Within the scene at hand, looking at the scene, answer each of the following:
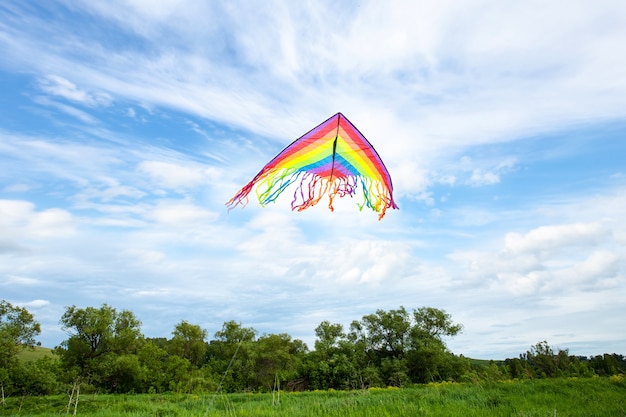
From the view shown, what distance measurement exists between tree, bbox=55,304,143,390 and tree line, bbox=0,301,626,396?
95 millimetres

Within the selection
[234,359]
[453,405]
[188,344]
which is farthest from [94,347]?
[453,405]

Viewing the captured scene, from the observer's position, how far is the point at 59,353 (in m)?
41.8

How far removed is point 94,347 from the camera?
42188 mm

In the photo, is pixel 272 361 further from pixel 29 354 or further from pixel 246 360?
pixel 29 354

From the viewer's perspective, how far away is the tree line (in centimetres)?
3691

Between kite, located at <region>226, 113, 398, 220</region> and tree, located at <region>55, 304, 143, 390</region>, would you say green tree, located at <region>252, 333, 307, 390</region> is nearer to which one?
tree, located at <region>55, 304, 143, 390</region>

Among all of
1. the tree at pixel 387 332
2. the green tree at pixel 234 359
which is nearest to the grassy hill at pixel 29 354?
the green tree at pixel 234 359

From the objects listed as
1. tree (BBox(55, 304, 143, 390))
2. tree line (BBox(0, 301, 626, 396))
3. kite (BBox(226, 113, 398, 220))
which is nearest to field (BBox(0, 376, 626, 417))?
kite (BBox(226, 113, 398, 220))

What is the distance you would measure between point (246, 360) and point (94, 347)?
19.5 m

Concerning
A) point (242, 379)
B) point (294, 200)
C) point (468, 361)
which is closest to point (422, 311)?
point (468, 361)

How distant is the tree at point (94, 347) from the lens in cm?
4072

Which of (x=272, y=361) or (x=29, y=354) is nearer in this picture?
(x=272, y=361)

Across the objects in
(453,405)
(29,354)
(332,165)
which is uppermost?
(332,165)

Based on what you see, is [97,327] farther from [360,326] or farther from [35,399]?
[360,326]
